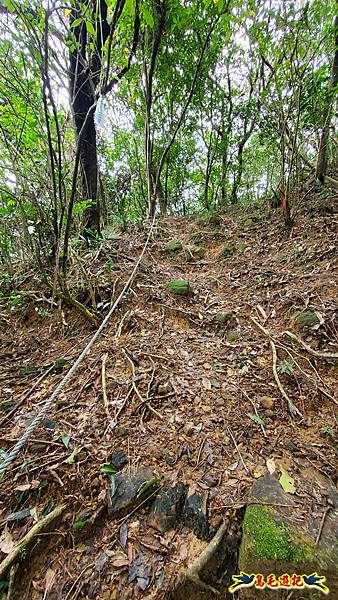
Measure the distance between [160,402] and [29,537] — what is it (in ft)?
3.44

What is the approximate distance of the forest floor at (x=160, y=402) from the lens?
132 centimetres

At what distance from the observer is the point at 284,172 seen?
4281 millimetres

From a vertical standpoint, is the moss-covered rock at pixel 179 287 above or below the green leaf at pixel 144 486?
above

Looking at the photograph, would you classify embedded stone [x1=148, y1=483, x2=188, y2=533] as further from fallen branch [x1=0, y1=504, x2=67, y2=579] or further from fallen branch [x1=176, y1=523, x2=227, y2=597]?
fallen branch [x1=0, y1=504, x2=67, y2=579]

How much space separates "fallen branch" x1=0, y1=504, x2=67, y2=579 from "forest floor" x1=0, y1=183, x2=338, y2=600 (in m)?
0.05

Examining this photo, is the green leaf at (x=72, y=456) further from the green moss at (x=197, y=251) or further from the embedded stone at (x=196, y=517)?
the green moss at (x=197, y=251)

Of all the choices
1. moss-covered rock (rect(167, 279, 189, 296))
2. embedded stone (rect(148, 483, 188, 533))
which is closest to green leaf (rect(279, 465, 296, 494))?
embedded stone (rect(148, 483, 188, 533))

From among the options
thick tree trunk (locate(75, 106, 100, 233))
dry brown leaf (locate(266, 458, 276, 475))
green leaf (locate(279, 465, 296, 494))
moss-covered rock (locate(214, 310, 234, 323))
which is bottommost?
green leaf (locate(279, 465, 296, 494))

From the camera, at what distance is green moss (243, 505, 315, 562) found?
1185mm

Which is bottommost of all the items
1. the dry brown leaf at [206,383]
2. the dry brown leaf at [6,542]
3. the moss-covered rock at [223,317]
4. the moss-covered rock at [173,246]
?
the dry brown leaf at [6,542]

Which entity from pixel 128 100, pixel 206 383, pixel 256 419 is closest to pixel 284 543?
pixel 256 419

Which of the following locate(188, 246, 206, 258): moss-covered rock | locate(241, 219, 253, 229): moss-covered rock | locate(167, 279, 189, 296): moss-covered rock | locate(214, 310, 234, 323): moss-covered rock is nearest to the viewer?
locate(214, 310, 234, 323): moss-covered rock

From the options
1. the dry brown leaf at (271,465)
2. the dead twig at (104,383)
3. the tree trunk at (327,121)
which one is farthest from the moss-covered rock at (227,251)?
the dry brown leaf at (271,465)

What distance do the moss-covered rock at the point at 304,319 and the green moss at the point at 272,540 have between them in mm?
1672
